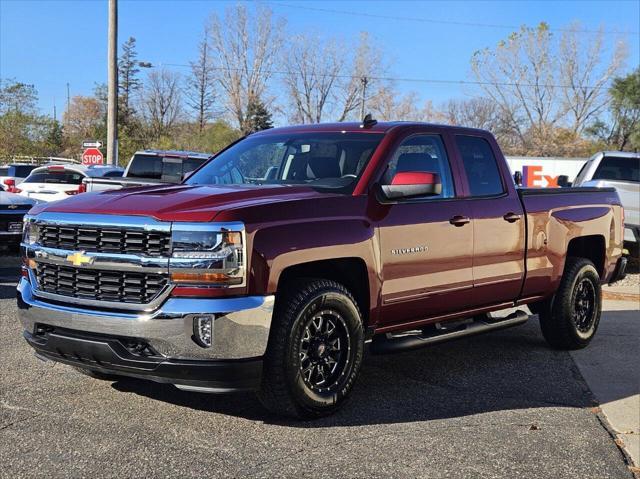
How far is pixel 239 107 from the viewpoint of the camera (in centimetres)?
5594

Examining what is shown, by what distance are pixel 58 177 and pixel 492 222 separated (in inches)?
497

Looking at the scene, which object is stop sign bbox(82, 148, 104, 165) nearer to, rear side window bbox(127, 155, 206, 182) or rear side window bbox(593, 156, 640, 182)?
rear side window bbox(127, 155, 206, 182)

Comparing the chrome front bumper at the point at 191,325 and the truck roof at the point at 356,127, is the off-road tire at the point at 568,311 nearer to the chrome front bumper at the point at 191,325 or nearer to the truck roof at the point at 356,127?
the truck roof at the point at 356,127

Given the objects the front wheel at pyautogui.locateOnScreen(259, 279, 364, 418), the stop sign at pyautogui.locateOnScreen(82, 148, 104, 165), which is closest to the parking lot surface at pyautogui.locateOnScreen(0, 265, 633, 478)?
the front wheel at pyautogui.locateOnScreen(259, 279, 364, 418)

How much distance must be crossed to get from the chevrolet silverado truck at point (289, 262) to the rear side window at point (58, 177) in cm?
1084

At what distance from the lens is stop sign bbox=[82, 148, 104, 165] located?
22825 mm

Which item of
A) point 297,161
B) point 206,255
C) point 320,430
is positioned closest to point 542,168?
point 297,161

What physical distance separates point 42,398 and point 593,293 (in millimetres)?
5219

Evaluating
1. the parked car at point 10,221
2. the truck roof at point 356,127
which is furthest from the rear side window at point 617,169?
the parked car at point 10,221

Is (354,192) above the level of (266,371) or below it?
above

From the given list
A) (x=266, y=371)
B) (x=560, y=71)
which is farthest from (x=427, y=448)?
(x=560, y=71)

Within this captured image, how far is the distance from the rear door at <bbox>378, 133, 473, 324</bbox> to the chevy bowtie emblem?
1.87 meters

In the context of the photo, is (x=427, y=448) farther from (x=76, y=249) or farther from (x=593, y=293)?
(x=593, y=293)

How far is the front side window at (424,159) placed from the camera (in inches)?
215
